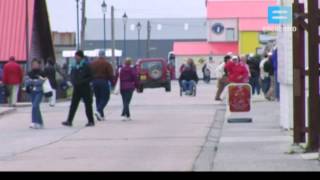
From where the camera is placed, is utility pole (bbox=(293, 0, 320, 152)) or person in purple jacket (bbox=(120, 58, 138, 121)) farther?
person in purple jacket (bbox=(120, 58, 138, 121))

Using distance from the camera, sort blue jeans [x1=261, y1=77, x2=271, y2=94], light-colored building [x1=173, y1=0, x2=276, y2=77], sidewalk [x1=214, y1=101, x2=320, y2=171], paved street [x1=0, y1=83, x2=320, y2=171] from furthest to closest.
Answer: light-colored building [x1=173, y1=0, x2=276, y2=77] < blue jeans [x1=261, y1=77, x2=271, y2=94] < paved street [x1=0, y1=83, x2=320, y2=171] < sidewalk [x1=214, y1=101, x2=320, y2=171]

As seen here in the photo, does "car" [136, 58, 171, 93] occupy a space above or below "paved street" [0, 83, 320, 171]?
above

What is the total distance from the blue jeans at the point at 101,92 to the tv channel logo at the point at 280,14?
604 cm

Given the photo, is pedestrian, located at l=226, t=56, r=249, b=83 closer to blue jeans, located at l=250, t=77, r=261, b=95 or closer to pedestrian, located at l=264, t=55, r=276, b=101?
pedestrian, located at l=264, t=55, r=276, b=101

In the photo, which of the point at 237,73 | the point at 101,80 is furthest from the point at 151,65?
the point at 101,80

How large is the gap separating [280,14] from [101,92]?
706 cm

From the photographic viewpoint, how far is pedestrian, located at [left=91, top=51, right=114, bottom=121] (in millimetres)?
24152

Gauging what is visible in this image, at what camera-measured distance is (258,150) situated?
15977mm

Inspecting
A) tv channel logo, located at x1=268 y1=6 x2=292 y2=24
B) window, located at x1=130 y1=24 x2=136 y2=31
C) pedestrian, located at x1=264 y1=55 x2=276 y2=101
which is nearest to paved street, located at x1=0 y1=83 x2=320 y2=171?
tv channel logo, located at x1=268 y1=6 x2=292 y2=24

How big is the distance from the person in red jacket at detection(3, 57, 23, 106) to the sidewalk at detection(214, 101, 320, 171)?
11252mm

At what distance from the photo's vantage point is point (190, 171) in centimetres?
1294

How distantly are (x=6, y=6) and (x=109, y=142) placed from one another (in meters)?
25.6

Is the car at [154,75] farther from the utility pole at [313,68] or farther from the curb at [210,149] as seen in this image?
the utility pole at [313,68]

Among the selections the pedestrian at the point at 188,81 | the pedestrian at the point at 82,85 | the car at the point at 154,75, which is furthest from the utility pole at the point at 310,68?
the car at the point at 154,75
